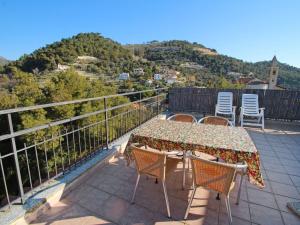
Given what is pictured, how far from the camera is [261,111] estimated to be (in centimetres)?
522

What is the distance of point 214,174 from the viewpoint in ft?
5.34

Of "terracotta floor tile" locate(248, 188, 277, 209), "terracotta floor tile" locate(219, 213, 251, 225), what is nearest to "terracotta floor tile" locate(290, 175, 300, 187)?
"terracotta floor tile" locate(248, 188, 277, 209)

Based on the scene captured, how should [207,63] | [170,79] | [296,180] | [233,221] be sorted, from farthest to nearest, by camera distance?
[207,63]
[170,79]
[296,180]
[233,221]

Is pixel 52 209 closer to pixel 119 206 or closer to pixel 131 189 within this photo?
pixel 119 206

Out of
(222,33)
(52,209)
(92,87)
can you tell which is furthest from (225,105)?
(92,87)

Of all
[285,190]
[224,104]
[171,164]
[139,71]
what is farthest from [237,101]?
[139,71]

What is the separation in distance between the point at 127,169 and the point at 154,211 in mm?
967

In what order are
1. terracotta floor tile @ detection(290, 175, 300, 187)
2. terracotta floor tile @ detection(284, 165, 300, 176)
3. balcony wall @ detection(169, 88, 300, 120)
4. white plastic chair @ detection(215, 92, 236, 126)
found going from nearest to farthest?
terracotta floor tile @ detection(290, 175, 300, 187), terracotta floor tile @ detection(284, 165, 300, 176), balcony wall @ detection(169, 88, 300, 120), white plastic chair @ detection(215, 92, 236, 126)

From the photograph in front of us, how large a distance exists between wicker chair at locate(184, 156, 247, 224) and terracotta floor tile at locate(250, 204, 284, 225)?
1.01 feet

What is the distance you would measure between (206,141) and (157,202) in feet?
2.79

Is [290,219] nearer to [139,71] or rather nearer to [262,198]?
[262,198]

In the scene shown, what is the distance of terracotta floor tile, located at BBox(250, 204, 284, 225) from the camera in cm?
181

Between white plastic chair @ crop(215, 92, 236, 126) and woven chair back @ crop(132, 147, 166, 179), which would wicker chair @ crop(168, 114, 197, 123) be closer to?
woven chair back @ crop(132, 147, 166, 179)

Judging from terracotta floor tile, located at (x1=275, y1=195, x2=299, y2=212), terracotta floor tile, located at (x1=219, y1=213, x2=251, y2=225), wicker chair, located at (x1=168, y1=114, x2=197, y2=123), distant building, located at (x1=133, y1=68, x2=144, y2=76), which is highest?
distant building, located at (x1=133, y1=68, x2=144, y2=76)
